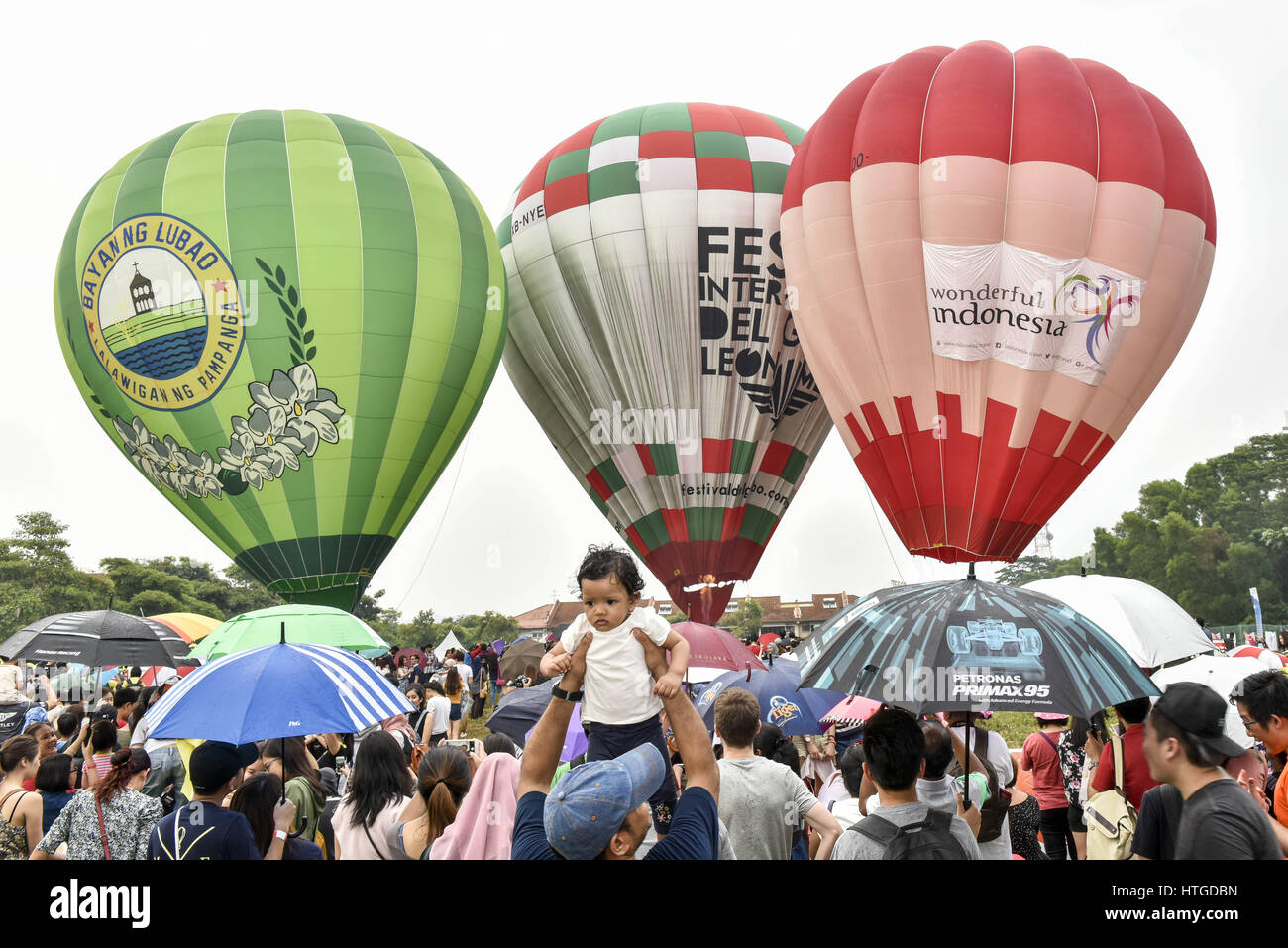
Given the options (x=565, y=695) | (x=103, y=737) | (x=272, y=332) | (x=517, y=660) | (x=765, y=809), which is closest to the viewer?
(x=565, y=695)

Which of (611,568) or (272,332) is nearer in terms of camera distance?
(611,568)

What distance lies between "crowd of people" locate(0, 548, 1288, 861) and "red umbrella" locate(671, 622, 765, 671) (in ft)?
9.64

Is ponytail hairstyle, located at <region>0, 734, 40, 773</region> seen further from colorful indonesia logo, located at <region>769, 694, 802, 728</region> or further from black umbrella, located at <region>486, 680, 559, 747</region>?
colorful indonesia logo, located at <region>769, 694, 802, 728</region>

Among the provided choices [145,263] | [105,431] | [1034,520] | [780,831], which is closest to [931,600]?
[780,831]

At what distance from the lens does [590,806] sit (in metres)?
2.40

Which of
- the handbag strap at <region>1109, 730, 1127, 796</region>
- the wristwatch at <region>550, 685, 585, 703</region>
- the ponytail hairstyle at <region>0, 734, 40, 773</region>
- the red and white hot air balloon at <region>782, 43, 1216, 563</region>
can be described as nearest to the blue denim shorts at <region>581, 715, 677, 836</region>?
the wristwatch at <region>550, 685, 585, 703</region>

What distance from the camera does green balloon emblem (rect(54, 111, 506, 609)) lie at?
1398 centimetres

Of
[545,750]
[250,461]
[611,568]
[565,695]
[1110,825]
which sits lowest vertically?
[1110,825]

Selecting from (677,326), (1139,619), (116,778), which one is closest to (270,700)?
(116,778)

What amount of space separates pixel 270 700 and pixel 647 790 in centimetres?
281

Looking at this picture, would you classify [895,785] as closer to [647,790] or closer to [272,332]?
[647,790]

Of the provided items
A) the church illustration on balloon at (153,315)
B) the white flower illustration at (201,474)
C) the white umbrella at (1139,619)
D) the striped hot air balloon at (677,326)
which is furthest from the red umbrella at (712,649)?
the striped hot air balloon at (677,326)

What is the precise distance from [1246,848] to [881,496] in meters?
12.4

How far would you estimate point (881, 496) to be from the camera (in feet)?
49.7
